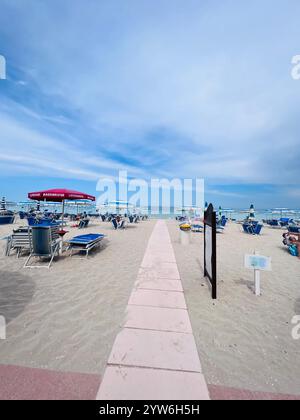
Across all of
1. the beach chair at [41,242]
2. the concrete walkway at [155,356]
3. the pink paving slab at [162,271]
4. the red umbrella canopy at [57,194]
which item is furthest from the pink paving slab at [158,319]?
the red umbrella canopy at [57,194]

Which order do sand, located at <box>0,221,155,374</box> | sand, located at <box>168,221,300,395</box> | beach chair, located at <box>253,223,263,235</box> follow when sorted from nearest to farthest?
sand, located at <box>168,221,300,395</box> → sand, located at <box>0,221,155,374</box> → beach chair, located at <box>253,223,263,235</box>

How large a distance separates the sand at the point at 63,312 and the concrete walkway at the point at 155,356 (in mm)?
188

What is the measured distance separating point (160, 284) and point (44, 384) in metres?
2.82

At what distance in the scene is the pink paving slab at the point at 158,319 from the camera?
274cm

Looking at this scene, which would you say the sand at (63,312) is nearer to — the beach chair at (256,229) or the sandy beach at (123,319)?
the sandy beach at (123,319)

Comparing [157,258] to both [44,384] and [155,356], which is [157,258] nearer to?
[155,356]

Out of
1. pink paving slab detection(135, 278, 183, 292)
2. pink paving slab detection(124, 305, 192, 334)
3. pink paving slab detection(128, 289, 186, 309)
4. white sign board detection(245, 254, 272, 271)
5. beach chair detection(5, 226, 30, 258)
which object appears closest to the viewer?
pink paving slab detection(124, 305, 192, 334)

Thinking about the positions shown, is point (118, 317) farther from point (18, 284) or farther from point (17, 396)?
point (18, 284)

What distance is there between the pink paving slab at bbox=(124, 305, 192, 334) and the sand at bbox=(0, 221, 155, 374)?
0.68 ft

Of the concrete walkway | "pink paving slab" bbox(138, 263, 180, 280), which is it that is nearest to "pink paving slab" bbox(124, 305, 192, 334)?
the concrete walkway

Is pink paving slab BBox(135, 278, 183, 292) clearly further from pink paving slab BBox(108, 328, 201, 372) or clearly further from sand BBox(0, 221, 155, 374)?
pink paving slab BBox(108, 328, 201, 372)

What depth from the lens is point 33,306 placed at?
333 centimetres

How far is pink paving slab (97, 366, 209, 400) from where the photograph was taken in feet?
5.60
